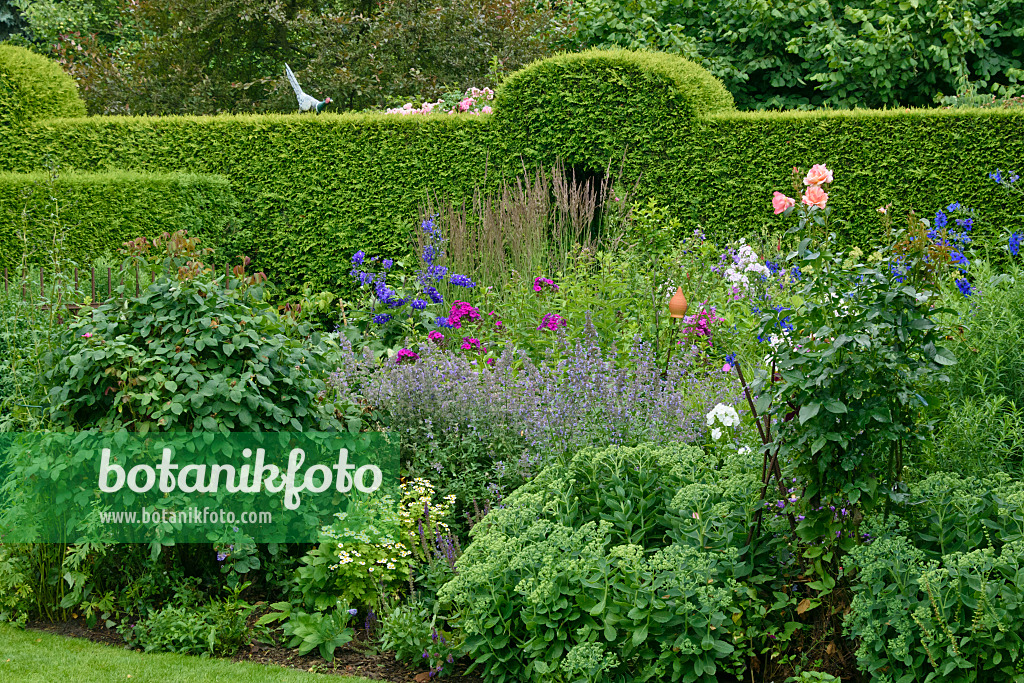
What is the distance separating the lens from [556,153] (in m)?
7.93

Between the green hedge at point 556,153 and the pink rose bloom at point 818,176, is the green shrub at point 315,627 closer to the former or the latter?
the pink rose bloom at point 818,176

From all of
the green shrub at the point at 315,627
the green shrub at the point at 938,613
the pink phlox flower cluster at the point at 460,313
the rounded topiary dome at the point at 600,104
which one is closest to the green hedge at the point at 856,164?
the rounded topiary dome at the point at 600,104

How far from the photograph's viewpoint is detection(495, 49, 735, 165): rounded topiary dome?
7.57m

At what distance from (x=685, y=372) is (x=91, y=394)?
2757 millimetres

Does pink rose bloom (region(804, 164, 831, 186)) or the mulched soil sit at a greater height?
pink rose bloom (region(804, 164, 831, 186))

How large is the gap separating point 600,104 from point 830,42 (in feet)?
16.2

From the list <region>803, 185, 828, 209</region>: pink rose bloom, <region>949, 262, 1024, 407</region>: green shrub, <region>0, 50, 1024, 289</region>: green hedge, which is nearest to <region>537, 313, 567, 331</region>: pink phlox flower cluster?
<region>949, 262, 1024, 407</region>: green shrub

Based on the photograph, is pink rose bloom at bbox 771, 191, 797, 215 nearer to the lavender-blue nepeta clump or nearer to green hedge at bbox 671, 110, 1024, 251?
the lavender-blue nepeta clump

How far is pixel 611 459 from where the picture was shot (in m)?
3.10

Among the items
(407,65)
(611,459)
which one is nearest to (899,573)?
(611,459)

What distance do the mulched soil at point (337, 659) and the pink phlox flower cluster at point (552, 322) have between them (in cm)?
219

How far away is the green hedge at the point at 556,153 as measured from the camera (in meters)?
7.24

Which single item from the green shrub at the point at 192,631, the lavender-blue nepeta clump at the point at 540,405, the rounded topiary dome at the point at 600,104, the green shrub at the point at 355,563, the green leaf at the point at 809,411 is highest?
the rounded topiary dome at the point at 600,104

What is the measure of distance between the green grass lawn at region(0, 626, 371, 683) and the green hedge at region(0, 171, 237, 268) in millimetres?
4658
